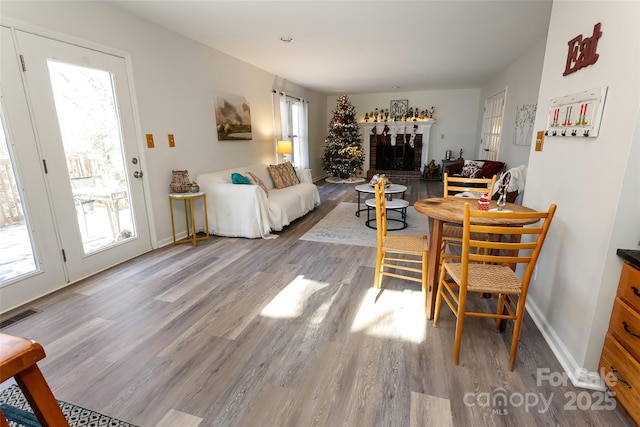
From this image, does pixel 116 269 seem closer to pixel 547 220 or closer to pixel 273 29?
pixel 273 29

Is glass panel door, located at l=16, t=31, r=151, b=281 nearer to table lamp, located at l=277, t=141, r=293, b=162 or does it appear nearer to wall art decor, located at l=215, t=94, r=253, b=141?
wall art decor, located at l=215, t=94, r=253, b=141

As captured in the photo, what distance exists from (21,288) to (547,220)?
3.60 metres

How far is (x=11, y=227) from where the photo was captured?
2.30 m

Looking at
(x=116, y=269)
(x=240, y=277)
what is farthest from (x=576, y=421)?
(x=116, y=269)

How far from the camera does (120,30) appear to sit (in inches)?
117

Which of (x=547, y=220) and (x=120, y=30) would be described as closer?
(x=547, y=220)

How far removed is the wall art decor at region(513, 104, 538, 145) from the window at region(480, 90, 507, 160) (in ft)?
3.60

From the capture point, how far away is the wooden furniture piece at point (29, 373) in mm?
701

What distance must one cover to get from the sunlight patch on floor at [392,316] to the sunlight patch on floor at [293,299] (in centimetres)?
43

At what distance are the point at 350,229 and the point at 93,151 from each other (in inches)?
120

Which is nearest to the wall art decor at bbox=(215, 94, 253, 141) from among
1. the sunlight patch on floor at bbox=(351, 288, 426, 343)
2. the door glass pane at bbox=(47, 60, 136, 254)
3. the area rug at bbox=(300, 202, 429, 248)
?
the door glass pane at bbox=(47, 60, 136, 254)

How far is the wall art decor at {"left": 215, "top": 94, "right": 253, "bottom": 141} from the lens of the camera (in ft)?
14.6

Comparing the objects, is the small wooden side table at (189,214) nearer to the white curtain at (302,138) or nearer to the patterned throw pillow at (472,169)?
the white curtain at (302,138)

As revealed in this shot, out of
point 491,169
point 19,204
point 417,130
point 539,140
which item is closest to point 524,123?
point 491,169
